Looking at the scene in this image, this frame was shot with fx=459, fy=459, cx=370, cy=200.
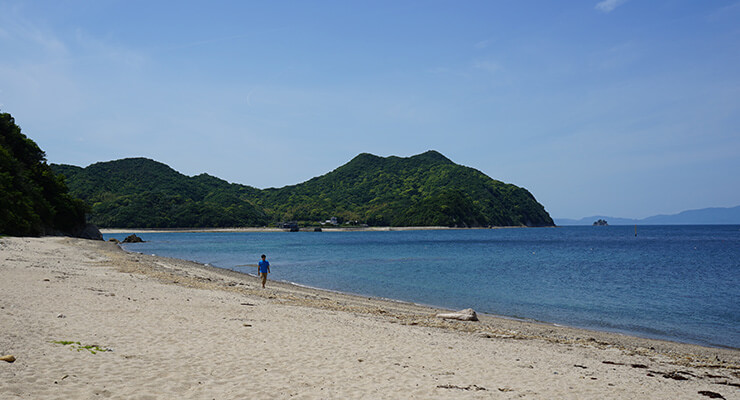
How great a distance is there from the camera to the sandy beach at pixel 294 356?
23.5ft

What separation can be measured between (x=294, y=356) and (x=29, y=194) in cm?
5871

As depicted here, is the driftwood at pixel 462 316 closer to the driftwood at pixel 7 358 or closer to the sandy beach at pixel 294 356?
the sandy beach at pixel 294 356

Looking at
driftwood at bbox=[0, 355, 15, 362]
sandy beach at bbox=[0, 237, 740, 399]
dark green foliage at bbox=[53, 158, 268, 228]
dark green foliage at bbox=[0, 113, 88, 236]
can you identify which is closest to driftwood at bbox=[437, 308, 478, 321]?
sandy beach at bbox=[0, 237, 740, 399]

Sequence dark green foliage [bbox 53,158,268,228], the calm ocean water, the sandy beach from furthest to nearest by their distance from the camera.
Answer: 1. dark green foliage [bbox 53,158,268,228]
2. the calm ocean water
3. the sandy beach

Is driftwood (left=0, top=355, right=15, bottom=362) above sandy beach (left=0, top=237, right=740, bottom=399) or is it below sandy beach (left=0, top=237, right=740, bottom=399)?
above

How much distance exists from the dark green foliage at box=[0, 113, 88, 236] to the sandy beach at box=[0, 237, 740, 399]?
129 feet

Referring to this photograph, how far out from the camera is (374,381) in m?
8.01

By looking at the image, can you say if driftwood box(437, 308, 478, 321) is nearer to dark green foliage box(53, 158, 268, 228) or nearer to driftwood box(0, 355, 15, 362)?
driftwood box(0, 355, 15, 362)

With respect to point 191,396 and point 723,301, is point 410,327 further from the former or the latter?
point 723,301

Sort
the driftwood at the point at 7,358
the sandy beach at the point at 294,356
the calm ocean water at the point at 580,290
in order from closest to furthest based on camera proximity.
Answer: the driftwood at the point at 7,358
the sandy beach at the point at 294,356
the calm ocean water at the point at 580,290

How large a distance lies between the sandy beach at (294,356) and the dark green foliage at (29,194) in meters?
39.2

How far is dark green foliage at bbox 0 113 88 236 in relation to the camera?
46500mm

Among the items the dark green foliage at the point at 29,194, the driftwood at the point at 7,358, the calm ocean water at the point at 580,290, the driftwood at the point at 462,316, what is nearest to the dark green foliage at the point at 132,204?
the dark green foliage at the point at 29,194

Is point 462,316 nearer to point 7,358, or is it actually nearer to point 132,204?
point 7,358
